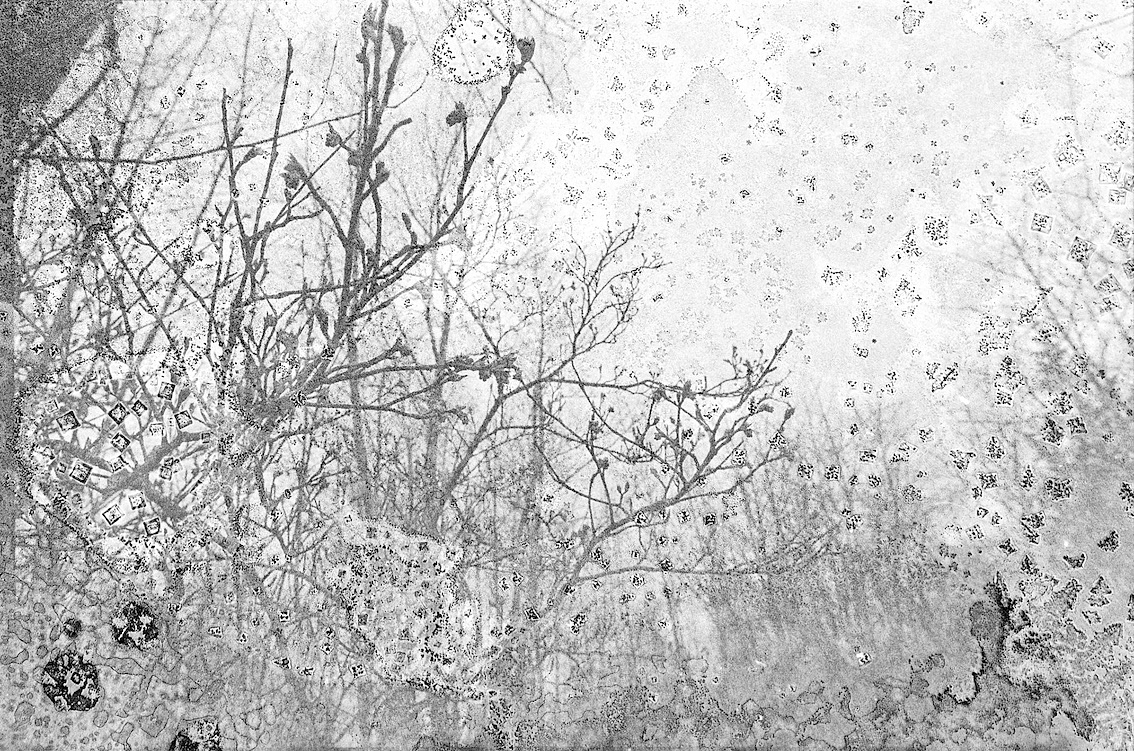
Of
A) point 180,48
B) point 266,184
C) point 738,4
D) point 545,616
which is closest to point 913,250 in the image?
point 738,4

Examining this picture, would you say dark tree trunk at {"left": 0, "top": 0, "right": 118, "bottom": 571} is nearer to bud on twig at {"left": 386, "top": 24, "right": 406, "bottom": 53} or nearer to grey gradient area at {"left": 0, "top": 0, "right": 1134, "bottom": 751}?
grey gradient area at {"left": 0, "top": 0, "right": 1134, "bottom": 751}

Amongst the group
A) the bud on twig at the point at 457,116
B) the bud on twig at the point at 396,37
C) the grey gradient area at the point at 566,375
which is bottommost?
the grey gradient area at the point at 566,375

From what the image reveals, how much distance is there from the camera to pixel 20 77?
34.8 feet

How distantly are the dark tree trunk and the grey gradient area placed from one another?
0.12ft

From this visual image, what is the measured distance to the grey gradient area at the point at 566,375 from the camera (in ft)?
31.6

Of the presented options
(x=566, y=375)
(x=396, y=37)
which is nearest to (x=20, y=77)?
(x=396, y=37)

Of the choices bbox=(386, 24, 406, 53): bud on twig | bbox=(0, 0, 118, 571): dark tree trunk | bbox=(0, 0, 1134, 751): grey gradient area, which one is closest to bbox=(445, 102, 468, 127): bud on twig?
bbox=(0, 0, 1134, 751): grey gradient area

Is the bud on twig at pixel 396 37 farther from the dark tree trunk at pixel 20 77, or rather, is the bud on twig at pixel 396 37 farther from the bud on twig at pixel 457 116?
the dark tree trunk at pixel 20 77

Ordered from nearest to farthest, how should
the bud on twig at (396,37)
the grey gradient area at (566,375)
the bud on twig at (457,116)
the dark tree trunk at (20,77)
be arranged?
the grey gradient area at (566,375) → the dark tree trunk at (20,77) → the bud on twig at (457,116) → the bud on twig at (396,37)

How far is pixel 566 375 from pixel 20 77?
22.4 ft

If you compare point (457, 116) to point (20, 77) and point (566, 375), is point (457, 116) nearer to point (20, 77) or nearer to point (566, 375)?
point (566, 375)

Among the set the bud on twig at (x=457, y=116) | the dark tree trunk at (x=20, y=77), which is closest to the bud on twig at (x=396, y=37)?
the bud on twig at (x=457, y=116)

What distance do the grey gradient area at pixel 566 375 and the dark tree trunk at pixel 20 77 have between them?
0.12 ft

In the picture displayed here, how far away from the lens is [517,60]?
35.3ft
